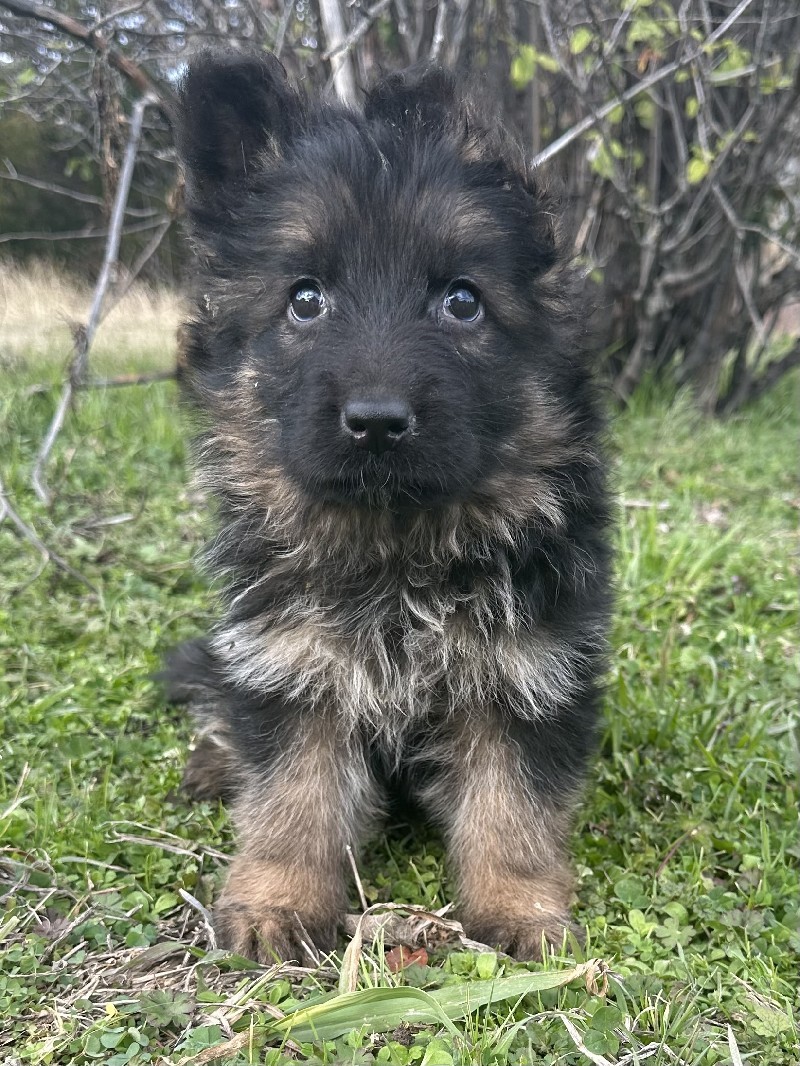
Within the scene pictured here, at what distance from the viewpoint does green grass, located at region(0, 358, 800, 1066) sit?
1896 millimetres

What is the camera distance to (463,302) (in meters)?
2.38

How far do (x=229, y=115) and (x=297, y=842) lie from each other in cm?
195

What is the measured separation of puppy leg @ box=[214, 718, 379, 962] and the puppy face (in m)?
0.74

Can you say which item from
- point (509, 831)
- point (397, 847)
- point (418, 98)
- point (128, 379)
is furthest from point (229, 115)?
point (128, 379)

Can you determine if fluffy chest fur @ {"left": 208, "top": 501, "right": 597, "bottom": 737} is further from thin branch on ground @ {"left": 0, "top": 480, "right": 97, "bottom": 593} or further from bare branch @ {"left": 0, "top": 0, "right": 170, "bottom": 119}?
bare branch @ {"left": 0, "top": 0, "right": 170, "bottom": 119}

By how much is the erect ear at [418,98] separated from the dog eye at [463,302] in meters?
0.49

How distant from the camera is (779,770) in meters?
2.93

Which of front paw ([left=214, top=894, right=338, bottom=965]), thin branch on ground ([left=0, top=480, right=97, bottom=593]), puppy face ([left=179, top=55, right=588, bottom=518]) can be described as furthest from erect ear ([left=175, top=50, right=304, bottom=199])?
front paw ([left=214, top=894, right=338, bottom=965])

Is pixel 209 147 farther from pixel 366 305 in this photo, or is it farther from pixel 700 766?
pixel 700 766

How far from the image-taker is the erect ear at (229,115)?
239cm

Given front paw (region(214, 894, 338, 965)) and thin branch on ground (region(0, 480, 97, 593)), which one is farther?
thin branch on ground (region(0, 480, 97, 593))

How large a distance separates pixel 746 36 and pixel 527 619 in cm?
591

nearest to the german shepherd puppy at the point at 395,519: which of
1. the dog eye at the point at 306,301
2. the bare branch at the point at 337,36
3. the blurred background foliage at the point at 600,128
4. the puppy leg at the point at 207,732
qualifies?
the dog eye at the point at 306,301

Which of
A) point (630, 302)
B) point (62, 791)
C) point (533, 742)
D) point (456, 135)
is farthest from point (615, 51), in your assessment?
point (62, 791)
